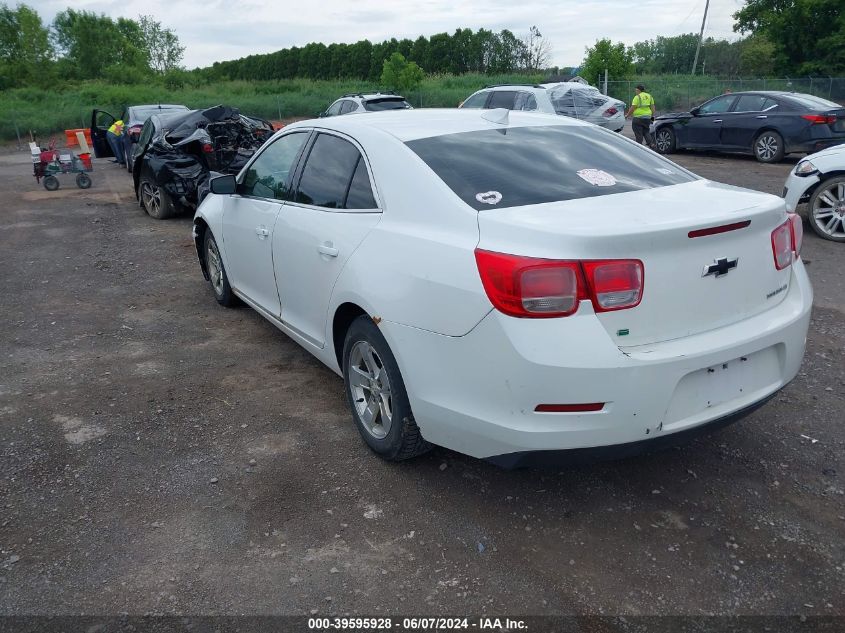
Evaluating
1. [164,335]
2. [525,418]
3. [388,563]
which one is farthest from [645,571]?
[164,335]

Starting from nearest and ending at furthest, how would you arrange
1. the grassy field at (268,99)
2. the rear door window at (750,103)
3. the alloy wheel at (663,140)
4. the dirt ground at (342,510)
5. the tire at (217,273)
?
the dirt ground at (342,510)
the tire at (217,273)
the rear door window at (750,103)
the alloy wheel at (663,140)
the grassy field at (268,99)

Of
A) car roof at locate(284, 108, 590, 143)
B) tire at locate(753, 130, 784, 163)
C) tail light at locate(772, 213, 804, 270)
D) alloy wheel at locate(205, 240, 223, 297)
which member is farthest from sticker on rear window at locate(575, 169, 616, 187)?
tire at locate(753, 130, 784, 163)

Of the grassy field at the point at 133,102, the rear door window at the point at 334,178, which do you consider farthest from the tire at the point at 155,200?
the grassy field at the point at 133,102

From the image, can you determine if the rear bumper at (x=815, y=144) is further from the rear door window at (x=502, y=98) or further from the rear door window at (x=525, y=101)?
the rear door window at (x=502, y=98)

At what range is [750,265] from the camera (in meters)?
2.86

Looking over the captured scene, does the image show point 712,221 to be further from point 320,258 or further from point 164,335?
point 164,335

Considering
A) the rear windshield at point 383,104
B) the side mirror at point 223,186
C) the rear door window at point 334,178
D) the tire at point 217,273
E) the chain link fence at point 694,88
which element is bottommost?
the chain link fence at point 694,88

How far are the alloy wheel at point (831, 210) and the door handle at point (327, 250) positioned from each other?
21.6 ft

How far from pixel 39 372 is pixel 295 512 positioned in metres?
2.79

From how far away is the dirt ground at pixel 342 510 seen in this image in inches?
103

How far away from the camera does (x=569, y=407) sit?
256 centimetres

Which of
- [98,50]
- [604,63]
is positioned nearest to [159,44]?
[98,50]

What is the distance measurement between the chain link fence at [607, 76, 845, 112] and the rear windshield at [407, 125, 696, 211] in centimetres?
3351

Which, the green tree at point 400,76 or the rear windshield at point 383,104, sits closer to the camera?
the rear windshield at point 383,104
